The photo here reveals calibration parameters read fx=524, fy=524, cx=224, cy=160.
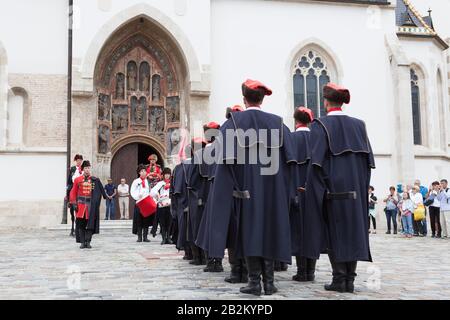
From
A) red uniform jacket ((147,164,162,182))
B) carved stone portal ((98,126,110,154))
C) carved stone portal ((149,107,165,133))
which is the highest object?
carved stone portal ((149,107,165,133))

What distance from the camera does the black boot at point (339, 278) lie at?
5496 millimetres

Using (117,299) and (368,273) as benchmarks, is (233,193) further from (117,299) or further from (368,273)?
(368,273)

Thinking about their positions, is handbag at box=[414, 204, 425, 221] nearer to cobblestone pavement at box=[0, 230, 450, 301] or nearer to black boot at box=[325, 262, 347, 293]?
cobblestone pavement at box=[0, 230, 450, 301]

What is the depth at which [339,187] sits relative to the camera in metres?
5.66

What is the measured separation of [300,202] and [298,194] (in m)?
0.17

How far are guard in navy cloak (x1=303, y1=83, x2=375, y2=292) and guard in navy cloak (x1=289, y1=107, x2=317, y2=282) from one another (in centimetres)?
24

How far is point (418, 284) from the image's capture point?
243 inches

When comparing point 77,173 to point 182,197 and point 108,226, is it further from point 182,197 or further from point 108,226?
point 182,197

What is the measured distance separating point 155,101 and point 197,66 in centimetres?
265

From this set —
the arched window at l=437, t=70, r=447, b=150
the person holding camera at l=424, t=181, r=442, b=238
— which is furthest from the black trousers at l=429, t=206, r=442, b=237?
the arched window at l=437, t=70, r=447, b=150

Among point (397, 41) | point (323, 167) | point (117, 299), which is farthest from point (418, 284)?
point (397, 41)

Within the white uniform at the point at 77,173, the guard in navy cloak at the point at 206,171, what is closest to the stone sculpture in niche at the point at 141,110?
the white uniform at the point at 77,173

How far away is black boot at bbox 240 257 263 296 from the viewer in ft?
17.1

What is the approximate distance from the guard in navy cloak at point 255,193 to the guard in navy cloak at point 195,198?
215cm
